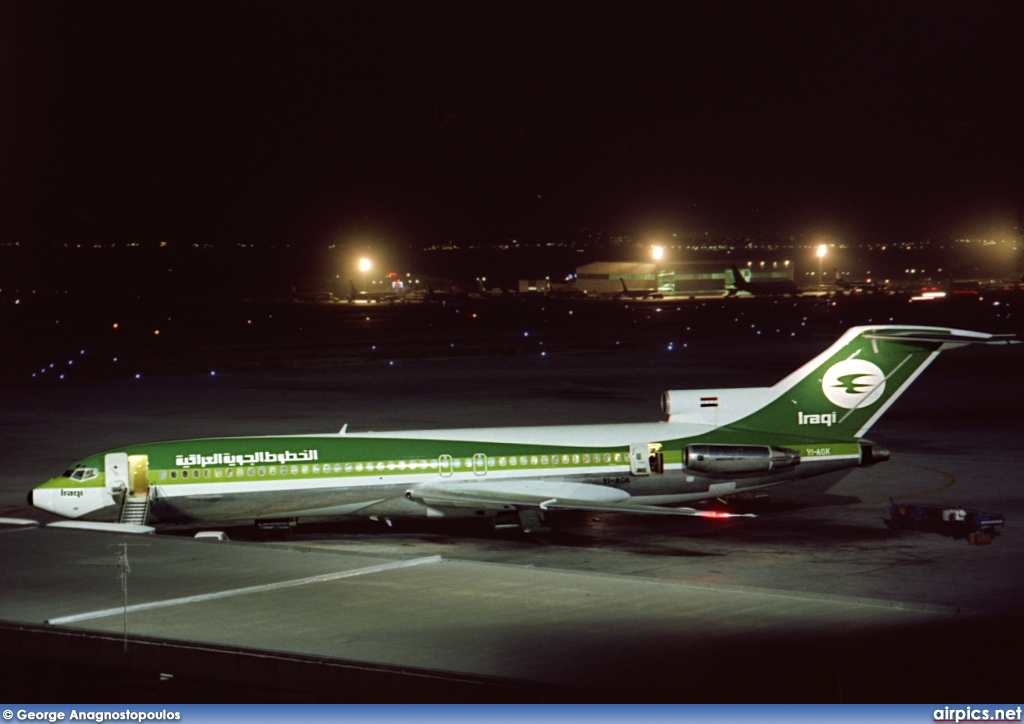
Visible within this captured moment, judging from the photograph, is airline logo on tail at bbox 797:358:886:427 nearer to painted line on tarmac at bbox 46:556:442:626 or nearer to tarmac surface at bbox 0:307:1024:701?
tarmac surface at bbox 0:307:1024:701

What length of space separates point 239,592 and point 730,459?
1426 cm

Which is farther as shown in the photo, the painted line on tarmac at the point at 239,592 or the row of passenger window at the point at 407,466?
the row of passenger window at the point at 407,466

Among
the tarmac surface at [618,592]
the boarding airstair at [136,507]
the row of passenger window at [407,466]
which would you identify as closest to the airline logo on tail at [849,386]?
the tarmac surface at [618,592]

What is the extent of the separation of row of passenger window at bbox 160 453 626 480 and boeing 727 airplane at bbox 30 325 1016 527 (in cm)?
3

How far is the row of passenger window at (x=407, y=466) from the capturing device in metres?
32.0

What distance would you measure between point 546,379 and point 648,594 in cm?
5280

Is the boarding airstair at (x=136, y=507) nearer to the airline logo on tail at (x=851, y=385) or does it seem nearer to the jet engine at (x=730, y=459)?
the jet engine at (x=730, y=459)

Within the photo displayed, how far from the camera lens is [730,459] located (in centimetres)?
3309

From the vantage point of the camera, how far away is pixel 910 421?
2277 inches

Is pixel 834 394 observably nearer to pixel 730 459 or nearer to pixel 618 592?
pixel 730 459

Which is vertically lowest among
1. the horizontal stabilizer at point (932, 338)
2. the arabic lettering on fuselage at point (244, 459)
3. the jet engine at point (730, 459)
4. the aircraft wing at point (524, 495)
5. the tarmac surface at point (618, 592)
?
the tarmac surface at point (618, 592)

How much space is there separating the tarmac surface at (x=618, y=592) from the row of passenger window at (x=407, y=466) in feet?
6.06

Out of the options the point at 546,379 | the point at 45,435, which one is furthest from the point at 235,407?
the point at 546,379

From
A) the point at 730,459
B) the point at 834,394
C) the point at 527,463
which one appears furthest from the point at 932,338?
the point at 527,463
